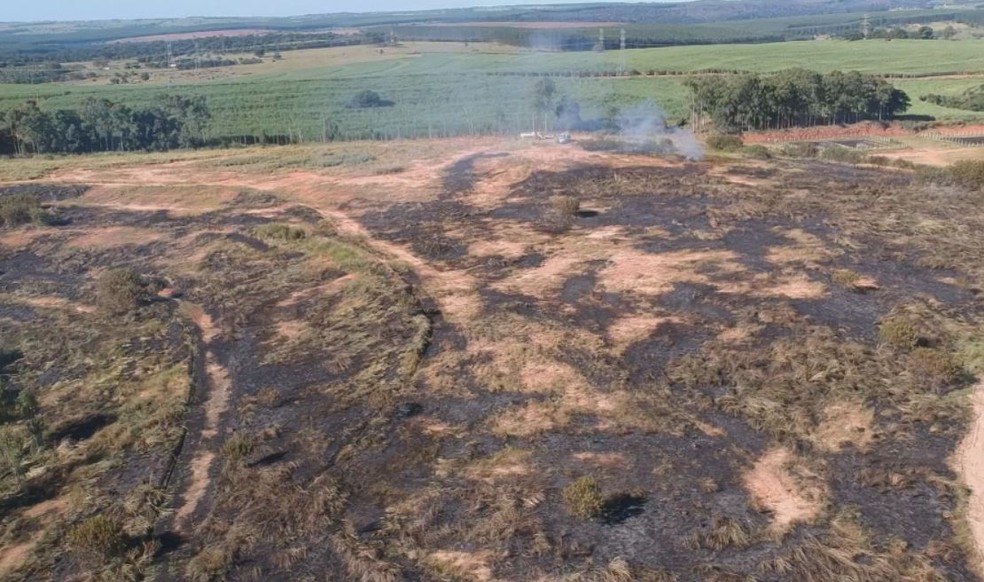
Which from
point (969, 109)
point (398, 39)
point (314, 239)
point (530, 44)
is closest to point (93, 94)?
point (398, 39)

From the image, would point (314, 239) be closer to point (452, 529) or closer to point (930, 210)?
point (452, 529)

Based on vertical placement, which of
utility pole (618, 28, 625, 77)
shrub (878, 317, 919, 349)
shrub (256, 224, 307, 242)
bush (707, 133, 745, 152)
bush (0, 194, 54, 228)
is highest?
utility pole (618, 28, 625, 77)

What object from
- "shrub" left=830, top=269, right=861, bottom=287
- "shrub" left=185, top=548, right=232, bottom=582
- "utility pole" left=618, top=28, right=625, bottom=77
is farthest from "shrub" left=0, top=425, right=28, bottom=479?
"utility pole" left=618, top=28, right=625, bottom=77

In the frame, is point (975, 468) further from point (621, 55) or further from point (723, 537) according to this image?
point (621, 55)

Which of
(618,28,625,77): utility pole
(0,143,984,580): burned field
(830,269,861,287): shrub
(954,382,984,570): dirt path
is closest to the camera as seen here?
(954,382,984,570): dirt path

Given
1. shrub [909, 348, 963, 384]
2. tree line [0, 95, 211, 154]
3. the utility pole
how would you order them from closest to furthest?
1. shrub [909, 348, 963, 384]
2. tree line [0, 95, 211, 154]
3. the utility pole

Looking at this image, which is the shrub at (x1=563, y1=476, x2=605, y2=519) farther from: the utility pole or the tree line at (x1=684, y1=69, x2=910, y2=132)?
Answer: the utility pole
